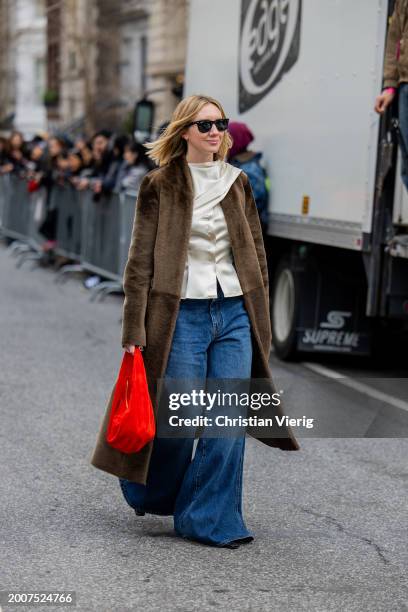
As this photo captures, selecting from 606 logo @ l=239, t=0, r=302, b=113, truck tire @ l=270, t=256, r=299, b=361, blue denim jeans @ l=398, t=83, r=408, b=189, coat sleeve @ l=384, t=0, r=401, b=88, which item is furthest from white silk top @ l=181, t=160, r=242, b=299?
606 logo @ l=239, t=0, r=302, b=113

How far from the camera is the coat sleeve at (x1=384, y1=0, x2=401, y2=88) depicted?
862cm

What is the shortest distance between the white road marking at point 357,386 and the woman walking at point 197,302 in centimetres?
398

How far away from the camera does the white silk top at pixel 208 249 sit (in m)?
5.59

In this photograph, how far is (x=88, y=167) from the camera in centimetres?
1922

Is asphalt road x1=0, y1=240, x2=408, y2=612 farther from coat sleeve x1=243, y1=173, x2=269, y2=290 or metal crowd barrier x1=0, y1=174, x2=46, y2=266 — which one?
metal crowd barrier x1=0, y1=174, x2=46, y2=266

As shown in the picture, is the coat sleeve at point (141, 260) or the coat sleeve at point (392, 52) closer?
the coat sleeve at point (141, 260)

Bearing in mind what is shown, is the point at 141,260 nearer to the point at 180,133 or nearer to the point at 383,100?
the point at 180,133

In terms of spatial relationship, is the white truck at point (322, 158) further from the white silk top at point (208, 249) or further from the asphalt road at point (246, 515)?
the white silk top at point (208, 249)

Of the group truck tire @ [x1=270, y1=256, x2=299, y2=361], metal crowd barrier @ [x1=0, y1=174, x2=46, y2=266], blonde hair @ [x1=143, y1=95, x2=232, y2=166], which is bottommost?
metal crowd barrier @ [x1=0, y1=174, x2=46, y2=266]

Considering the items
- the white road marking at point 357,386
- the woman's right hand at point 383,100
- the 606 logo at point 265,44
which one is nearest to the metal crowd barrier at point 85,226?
the 606 logo at point 265,44

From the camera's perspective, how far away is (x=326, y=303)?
36.9 ft

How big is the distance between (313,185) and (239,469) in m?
5.51

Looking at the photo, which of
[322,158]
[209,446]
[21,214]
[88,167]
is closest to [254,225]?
[209,446]

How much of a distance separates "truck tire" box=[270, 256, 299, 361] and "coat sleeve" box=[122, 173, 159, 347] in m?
5.70
